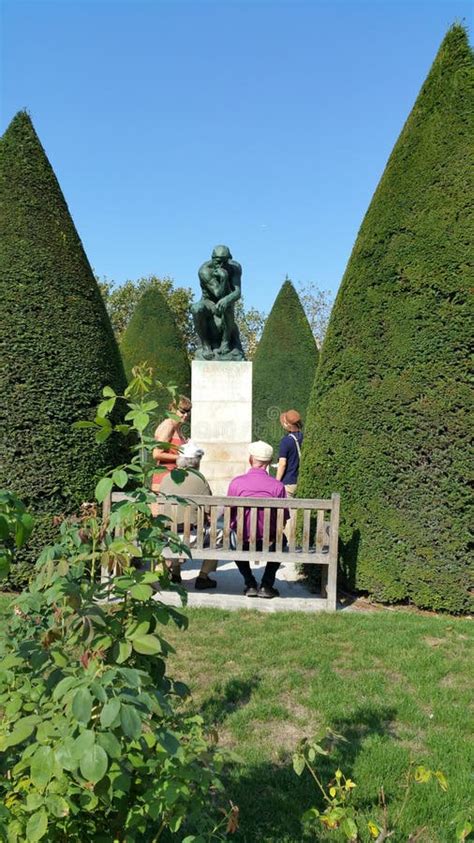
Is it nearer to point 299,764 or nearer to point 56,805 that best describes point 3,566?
point 56,805

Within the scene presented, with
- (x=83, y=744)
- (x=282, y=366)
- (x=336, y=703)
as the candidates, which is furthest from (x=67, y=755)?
(x=282, y=366)

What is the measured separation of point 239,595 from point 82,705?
4.73m

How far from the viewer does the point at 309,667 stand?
4141 millimetres

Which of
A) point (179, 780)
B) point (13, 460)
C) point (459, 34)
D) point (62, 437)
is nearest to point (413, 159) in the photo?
point (459, 34)

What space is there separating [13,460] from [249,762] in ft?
13.0

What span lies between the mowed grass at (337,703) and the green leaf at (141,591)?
0.94 metres

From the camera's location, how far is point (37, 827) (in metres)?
1.36

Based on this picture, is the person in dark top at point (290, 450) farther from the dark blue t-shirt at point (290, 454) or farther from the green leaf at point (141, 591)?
the green leaf at point (141, 591)

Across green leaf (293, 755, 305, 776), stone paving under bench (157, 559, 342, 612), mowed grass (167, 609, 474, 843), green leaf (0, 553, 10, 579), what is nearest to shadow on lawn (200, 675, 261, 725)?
mowed grass (167, 609, 474, 843)

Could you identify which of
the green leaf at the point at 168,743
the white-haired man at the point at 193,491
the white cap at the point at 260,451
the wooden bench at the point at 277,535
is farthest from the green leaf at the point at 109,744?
the white cap at the point at 260,451

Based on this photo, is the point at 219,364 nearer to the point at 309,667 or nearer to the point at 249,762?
the point at 309,667

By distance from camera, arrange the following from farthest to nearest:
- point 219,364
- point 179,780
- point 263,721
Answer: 1. point 219,364
2. point 263,721
3. point 179,780

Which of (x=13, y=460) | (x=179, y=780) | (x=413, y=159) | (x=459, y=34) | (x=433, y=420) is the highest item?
(x=459, y=34)

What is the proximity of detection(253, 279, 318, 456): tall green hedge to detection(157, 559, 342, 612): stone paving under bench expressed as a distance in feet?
35.0
